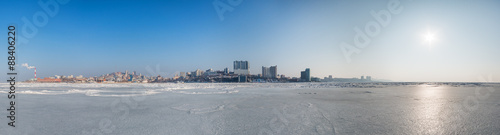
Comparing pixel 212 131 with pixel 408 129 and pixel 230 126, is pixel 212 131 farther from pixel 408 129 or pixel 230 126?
pixel 408 129

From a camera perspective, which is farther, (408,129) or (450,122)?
(450,122)

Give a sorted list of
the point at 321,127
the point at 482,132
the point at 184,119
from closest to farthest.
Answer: the point at 482,132 < the point at 321,127 < the point at 184,119

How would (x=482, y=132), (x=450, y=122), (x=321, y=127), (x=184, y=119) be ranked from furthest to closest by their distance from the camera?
(x=184, y=119), (x=450, y=122), (x=321, y=127), (x=482, y=132)

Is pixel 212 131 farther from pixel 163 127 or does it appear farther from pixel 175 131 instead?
pixel 163 127

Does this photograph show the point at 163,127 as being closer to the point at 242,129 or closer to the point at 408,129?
the point at 242,129

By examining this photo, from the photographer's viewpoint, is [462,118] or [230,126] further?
[462,118]

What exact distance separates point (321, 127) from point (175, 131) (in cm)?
309

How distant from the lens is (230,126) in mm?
4992

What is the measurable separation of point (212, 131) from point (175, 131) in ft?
2.50

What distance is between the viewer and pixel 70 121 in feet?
18.2

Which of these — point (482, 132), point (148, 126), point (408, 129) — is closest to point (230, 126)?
point (148, 126)

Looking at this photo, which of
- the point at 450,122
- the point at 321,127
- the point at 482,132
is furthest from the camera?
the point at 450,122

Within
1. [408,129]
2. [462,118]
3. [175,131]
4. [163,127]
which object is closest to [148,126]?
[163,127]

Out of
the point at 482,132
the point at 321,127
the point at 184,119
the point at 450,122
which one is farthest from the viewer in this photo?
the point at 184,119
